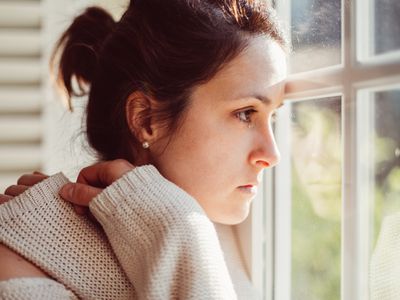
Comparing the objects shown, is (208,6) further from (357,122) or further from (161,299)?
(161,299)

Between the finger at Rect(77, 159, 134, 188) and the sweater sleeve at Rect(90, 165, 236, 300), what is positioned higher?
the finger at Rect(77, 159, 134, 188)

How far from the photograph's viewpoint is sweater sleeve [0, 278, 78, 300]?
80 centimetres

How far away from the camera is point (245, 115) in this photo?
97 cm

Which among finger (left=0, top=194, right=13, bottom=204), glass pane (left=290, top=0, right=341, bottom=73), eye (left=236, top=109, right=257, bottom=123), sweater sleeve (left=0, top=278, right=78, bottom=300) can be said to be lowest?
sweater sleeve (left=0, top=278, right=78, bottom=300)

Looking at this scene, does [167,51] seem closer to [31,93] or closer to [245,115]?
[245,115]

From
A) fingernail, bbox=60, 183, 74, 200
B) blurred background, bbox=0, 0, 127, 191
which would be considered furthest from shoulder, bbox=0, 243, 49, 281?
blurred background, bbox=0, 0, 127, 191

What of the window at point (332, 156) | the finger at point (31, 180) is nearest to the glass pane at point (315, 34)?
the window at point (332, 156)

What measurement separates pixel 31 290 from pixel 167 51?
0.48 meters

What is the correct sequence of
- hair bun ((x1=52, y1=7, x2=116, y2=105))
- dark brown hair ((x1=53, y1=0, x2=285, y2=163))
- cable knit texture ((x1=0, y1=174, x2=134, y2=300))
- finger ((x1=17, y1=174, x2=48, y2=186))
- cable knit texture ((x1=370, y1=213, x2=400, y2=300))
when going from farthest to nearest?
hair bun ((x1=52, y1=7, x2=116, y2=105)), finger ((x1=17, y1=174, x2=48, y2=186)), dark brown hair ((x1=53, y1=0, x2=285, y2=163)), cable knit texture ((x1=0, y1=174, x2=134, y2=300)), cable knit texture ((x1=370, y1=213, x2=400, y2=300))

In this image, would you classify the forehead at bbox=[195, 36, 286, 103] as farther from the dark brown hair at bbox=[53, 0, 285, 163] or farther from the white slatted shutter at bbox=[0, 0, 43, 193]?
the white slatted shutter at bbox=[0, 0, 43, 193]

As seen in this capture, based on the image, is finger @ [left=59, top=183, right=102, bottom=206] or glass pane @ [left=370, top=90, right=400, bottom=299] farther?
finger @ [left=59, top=183, right=102, bottom=206]

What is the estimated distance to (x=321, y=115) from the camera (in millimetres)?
970

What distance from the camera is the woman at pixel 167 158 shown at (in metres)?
0.81

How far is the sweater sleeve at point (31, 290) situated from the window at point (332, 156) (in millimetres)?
441
